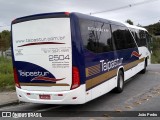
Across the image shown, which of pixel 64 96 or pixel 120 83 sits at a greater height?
pixel 64 96

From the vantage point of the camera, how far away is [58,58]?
28.3 ft

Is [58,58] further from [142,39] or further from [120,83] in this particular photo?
[142,39]

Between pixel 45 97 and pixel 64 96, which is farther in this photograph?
pixel 45 97

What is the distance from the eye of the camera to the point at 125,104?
10.0 meters

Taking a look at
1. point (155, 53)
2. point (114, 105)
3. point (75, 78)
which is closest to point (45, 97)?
point (75, 78)

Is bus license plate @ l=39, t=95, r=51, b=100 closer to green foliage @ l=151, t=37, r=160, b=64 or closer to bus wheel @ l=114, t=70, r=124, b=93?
bus wheel @ l=114, t=70, r=124, b=93

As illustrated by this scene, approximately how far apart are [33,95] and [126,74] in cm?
544

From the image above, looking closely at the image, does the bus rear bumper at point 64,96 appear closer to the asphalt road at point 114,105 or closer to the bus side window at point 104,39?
the asphalt road at point 114,105

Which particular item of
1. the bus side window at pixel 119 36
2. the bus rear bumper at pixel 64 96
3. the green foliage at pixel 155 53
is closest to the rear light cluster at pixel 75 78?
the bus rear bumper at pixel 64 96

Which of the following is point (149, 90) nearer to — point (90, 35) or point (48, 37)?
point (90, 35)

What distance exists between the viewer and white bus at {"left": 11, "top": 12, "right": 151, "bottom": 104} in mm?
8523

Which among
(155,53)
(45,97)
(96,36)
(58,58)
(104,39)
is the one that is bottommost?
(155,53)

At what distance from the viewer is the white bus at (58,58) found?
8523 mm

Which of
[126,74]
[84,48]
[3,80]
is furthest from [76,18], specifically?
[3,80]
